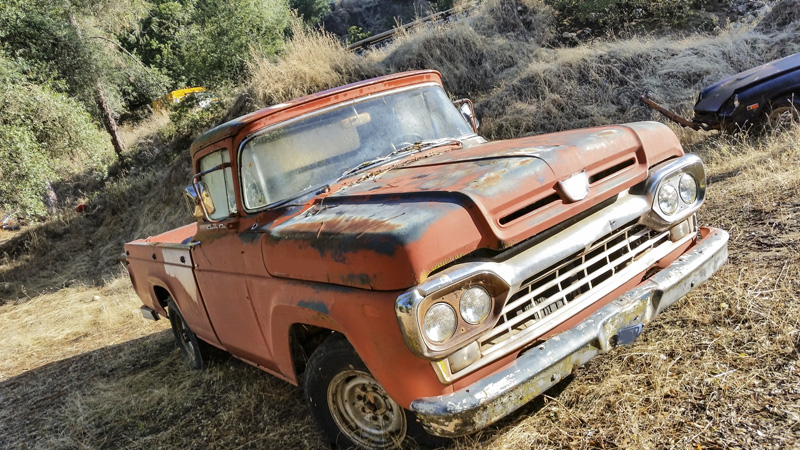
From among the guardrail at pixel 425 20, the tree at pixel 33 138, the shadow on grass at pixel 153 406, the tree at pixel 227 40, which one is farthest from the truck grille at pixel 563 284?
the tree at pixel 227 40

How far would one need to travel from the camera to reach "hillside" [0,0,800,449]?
2.56 meters

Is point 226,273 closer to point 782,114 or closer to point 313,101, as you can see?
point 313,101

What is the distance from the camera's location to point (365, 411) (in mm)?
2695

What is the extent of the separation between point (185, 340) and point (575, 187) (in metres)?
4.02

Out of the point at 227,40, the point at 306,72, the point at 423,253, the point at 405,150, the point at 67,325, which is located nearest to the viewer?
the point at 423,253

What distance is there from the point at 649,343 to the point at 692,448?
880 millimetres

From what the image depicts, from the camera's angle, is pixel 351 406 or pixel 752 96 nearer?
pixel 351 406

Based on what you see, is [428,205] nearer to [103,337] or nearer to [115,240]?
[103,337]

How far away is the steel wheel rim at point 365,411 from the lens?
2.53m

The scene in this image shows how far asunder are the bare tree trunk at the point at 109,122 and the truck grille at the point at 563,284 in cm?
1685

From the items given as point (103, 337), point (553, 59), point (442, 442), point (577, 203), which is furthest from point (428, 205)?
point (553, 59)

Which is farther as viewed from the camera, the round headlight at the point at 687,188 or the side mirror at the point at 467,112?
the side mirror at the point at 467,112

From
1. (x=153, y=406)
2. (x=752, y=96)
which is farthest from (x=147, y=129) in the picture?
(x=752, y=96)

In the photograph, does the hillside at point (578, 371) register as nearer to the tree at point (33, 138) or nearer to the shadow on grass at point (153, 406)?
the shadow on grass at point (153, 406)
